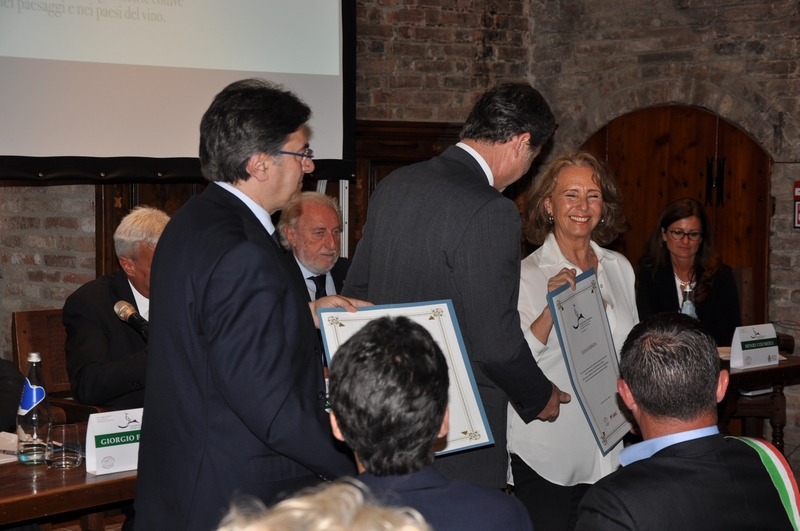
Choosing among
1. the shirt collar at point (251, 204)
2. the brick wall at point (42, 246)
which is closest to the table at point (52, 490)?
the shirt collar at point (251, 204)

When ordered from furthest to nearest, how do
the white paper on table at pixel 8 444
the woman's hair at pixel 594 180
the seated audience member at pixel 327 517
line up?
the woman's hair at pixel 594 180, the white paper on table at pixel 8 444, the seated audience member at pixel 327 517

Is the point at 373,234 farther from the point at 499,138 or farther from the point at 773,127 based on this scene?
the point at 773,127

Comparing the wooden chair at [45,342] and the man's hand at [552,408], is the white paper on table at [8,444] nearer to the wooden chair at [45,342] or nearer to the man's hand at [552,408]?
the wooden chair at [45,342]

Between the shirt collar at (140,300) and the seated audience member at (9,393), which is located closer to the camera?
the seated audience member at (9,393)

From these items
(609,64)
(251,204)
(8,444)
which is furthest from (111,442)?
(609,64)

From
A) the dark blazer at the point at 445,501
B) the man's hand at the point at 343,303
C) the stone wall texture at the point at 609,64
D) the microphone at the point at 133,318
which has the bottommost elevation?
the dark blazer at the point at 445,501

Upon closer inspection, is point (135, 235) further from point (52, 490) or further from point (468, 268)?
point (468, 268)

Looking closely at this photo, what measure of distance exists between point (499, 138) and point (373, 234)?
0.44 m

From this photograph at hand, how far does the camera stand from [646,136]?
6.19 metres

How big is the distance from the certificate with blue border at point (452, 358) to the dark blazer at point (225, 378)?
0.22 metres

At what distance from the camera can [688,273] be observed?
4.91 m

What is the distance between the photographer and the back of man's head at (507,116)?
2.42 m

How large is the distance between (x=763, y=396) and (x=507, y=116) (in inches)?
134

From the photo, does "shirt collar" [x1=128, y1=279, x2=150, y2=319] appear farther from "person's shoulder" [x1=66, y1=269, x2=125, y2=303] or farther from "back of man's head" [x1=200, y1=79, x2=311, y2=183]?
"back of man's head" [x1=200, y1=79, x2=311, y2=183]
